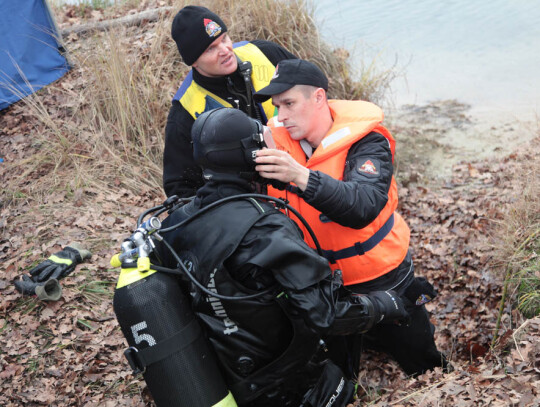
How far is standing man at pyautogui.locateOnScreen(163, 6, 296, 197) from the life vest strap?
4.84 feet

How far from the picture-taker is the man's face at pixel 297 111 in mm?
3379

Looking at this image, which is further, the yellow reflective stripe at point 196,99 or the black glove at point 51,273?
the black glove at point 51,273

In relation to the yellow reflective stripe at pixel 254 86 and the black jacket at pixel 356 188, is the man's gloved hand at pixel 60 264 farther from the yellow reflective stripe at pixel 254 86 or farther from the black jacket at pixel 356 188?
the black jacket at pixel 356 188

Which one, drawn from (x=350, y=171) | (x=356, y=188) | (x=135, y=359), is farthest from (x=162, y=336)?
(x=350, y=171)

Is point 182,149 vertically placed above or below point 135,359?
above

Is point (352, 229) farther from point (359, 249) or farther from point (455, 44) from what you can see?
point (455, 44)

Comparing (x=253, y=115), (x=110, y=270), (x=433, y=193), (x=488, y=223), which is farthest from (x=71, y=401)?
(x=433, y=193)

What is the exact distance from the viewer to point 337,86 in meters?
7.29

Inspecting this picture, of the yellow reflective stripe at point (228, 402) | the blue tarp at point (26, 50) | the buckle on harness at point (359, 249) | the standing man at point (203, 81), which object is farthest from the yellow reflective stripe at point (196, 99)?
the blue tarp at point (26, 50)

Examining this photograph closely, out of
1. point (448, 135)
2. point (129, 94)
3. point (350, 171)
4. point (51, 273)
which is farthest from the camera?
point (448, 135)

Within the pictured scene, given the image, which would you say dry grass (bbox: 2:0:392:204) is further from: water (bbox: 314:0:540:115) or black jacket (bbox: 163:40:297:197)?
black jacket (bbox: 163:40:297:197)

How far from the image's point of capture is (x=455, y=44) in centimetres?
1291

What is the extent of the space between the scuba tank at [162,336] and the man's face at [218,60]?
6.56 feet

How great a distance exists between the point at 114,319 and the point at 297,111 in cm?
256
